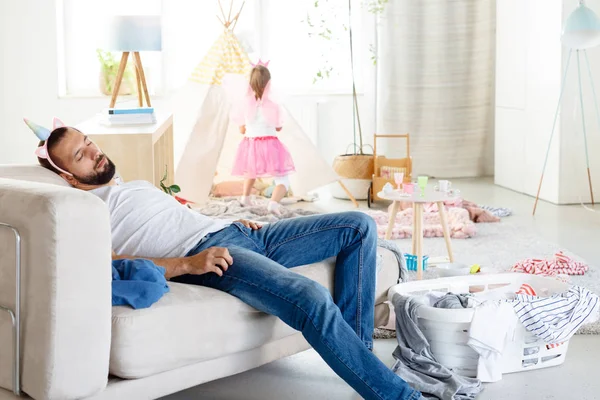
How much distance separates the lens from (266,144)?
225 inches

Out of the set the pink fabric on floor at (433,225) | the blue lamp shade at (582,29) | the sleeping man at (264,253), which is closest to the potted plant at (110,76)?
the pink fabric on floor at (433,225)

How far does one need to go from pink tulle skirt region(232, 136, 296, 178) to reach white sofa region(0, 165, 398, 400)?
3.45 metres

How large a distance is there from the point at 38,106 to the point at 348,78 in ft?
8.46

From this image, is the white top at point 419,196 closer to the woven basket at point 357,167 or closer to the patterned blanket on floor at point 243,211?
the patterned blanket on floor at point 243,211

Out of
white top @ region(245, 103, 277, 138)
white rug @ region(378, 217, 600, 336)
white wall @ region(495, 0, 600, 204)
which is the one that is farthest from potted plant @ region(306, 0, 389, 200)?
white rug @ region(378, 217, 600, 336)

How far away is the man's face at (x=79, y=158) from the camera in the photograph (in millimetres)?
2570

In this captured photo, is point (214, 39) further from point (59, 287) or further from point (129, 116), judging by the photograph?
point (59, 287)

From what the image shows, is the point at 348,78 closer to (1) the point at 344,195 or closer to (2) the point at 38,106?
(1) the point at 344,195

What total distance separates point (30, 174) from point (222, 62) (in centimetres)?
353

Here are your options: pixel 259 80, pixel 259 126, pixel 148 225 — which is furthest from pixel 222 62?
pixel 148 225

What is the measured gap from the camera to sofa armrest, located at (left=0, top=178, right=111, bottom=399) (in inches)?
78.0

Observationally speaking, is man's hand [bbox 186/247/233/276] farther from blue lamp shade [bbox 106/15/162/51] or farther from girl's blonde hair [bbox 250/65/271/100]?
girl's blonde hair [bbox 250/65/271/100]

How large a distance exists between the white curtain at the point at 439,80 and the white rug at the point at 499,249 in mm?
2278

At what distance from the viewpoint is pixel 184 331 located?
2.20 m
